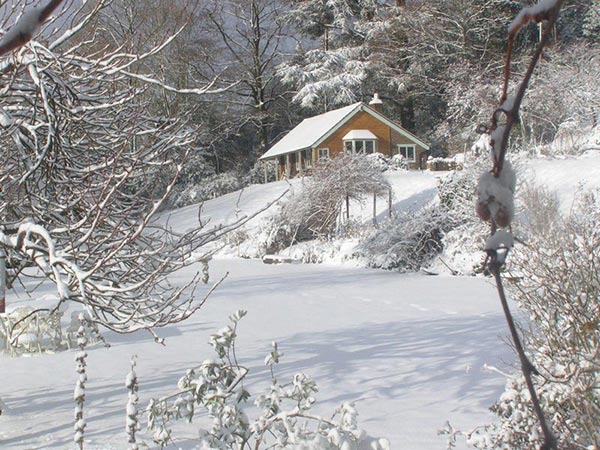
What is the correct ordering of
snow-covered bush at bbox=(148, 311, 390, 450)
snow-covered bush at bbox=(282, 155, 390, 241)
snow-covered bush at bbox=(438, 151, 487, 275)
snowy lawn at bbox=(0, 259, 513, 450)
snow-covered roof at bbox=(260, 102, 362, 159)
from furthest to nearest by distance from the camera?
snow-covered roof at bbox=(260, 102, 362, 159) → snow-covered bush at bbox=(282, 155, 390, 241) → snow-covered bush at bbox=(438, 151, 487, 275) → snowy lawn at bbox=(0, 259, 513, 450) → snow-covered bush at bbox=(148, 311, 390, 450)

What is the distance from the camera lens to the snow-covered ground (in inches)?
232

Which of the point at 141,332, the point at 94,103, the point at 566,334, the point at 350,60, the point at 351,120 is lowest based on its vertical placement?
the point at 141,332

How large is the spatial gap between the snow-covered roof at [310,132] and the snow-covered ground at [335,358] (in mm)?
16013

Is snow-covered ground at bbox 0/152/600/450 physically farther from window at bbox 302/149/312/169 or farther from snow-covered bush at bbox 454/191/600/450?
window at bbox 302/149/312/169

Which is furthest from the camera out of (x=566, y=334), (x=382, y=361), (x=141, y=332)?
(x=141, y=332)

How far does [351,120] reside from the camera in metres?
30.9

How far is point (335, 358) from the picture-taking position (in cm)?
818

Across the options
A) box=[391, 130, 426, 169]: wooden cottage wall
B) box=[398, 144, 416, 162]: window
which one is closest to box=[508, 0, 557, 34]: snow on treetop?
box=[391, 130, 426, 169]: wooden cottage wall

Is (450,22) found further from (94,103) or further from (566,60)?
(94,103)

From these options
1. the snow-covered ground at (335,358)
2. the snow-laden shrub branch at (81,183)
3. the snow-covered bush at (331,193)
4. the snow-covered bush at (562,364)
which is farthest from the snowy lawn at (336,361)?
the snow-covered bush at (331,193)

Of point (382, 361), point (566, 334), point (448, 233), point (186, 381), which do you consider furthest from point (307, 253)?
point (186, 381)

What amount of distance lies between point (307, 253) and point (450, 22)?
1374 cm

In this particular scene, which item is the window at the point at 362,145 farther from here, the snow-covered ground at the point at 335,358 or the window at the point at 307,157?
the snow-covered ground at the point at 335,358

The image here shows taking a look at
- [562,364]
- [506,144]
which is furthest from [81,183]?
[506,144]
